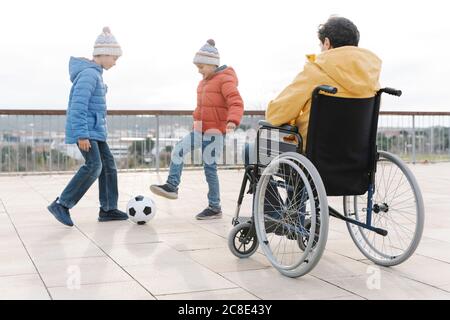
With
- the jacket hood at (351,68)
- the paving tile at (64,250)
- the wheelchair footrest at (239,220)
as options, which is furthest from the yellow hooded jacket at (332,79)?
the paving tile at (64,250)

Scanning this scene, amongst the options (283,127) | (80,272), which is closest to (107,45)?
(283,127)

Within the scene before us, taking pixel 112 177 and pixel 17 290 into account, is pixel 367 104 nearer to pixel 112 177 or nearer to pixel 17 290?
pixel 17 290

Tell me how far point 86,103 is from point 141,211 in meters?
0.94

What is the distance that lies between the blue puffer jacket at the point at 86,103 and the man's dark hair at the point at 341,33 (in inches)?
83.5

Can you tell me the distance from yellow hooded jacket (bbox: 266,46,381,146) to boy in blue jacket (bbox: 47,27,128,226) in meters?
2.02

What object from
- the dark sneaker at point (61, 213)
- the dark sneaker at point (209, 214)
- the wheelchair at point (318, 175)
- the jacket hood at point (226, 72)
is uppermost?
the jacket hood at point (226, 72)

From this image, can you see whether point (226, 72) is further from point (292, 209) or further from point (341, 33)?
point (292, 209)

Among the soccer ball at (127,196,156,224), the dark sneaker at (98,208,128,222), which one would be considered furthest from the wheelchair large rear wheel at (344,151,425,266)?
the dark sneaker at (98,208,128,222)

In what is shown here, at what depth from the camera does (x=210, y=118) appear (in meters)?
5.34

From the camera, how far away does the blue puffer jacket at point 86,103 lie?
480cm

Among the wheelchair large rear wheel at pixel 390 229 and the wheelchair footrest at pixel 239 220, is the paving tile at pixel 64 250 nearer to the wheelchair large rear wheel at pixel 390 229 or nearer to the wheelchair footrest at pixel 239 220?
the wheelchair footrest at pixel 239 220

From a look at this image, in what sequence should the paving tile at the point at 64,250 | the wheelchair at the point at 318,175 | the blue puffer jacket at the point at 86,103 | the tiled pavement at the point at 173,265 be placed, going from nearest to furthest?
the tiled pavement at the point at 173,265 < the wheelchair at the point at 318,175 < the paving tile at the point at 64,250 < the blue puffer jacket at the point at 86,103

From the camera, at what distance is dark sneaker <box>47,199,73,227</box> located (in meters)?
4.85
